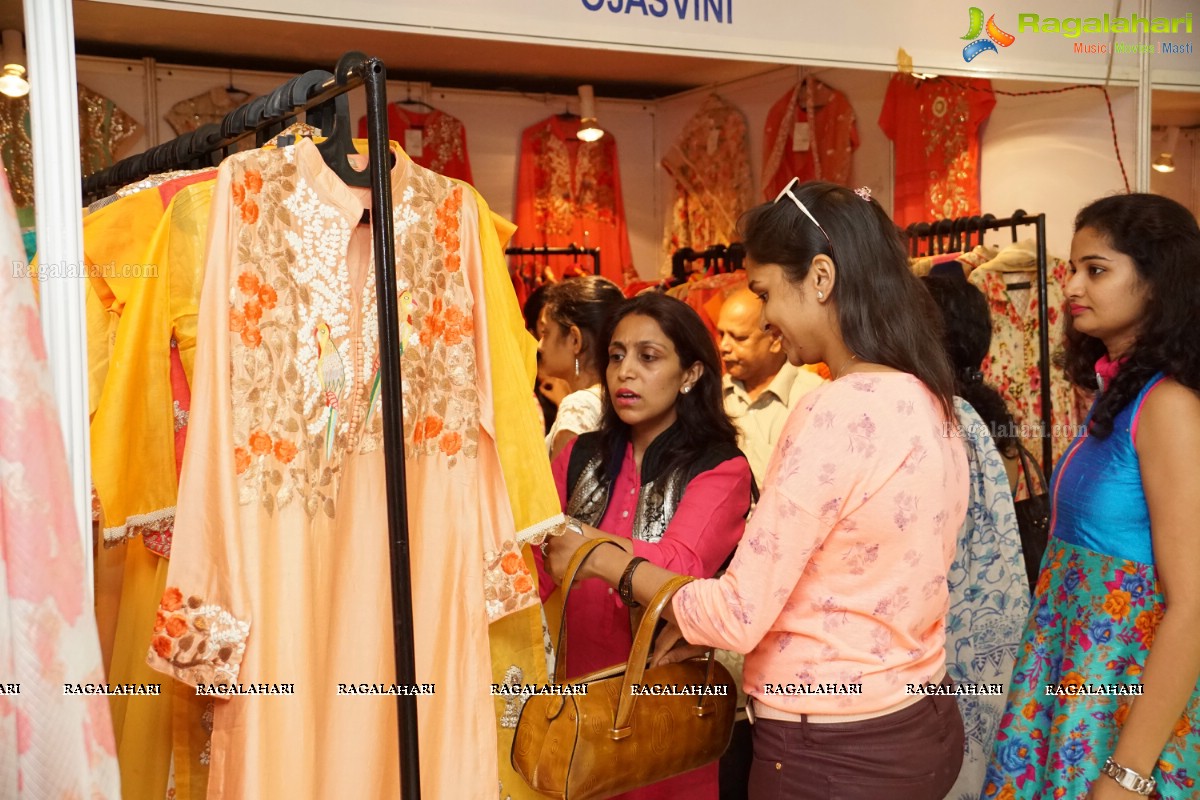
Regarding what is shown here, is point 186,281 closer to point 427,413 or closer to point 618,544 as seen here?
point 427,413

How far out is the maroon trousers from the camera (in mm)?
1708

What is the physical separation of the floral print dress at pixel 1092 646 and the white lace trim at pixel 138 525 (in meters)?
1.57

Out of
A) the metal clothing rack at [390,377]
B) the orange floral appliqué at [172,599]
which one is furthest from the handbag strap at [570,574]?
the orange floral appliqué at [172,599]

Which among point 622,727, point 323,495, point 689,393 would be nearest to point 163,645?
point 323,495

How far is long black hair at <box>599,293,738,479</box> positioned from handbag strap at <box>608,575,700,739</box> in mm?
761

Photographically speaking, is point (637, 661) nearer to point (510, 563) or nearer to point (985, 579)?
point (510, 563)

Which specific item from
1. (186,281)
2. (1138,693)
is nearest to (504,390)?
(186,281)

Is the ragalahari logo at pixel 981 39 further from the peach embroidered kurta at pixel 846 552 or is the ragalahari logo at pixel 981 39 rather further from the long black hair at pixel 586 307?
the peach embroidered kurta at pixel 846 552

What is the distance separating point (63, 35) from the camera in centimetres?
151

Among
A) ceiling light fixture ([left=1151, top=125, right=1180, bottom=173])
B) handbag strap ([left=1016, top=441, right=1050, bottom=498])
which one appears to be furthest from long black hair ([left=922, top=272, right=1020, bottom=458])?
ceiling light fixture ([left=1151, top=125, right=1180, bottom=173])

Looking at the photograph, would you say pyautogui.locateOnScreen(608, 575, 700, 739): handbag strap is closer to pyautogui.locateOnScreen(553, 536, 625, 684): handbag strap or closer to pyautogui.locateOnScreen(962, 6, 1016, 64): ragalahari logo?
pyautogui.locateOnScreen(553, 536, 625, 684): handbag strap

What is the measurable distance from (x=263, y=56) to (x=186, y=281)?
396cm

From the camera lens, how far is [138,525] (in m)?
1.89

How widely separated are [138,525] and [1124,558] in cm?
170
